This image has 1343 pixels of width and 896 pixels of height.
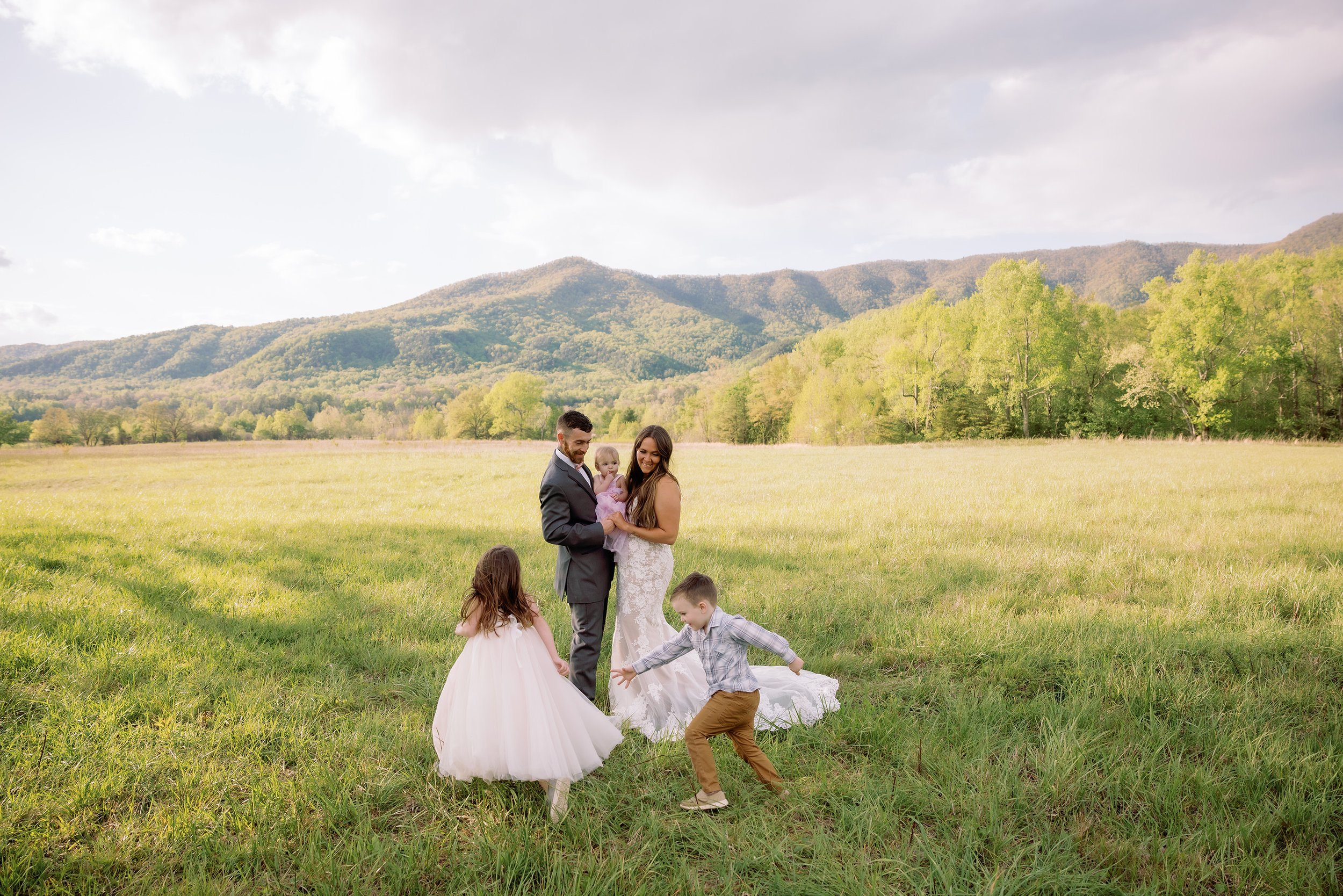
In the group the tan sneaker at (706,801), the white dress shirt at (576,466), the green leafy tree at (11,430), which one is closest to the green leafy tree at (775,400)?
the white dress shirt at (576,466)

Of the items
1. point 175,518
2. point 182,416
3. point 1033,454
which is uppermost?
point 182,416

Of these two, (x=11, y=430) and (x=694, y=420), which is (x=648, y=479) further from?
A: (x=694, y=420)

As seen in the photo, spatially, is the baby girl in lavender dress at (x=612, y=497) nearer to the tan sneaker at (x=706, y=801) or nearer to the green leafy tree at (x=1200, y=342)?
the tan sneaker at (x=706, y=801)

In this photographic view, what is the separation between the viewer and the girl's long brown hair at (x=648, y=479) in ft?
16.3

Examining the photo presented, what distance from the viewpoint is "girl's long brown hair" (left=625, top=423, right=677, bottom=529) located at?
16.3ft

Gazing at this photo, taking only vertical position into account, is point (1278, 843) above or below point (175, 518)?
below

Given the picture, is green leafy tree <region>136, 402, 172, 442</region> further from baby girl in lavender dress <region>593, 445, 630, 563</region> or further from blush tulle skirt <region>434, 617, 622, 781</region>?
blush tulle skirt <region>434, 617, 622, 781</region>

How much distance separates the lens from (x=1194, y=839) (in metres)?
3.23

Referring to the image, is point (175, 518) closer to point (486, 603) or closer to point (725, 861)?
point (486, 603)

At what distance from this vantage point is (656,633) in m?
5.27

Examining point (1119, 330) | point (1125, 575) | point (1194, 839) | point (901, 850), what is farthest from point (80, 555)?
point (1119, 330)

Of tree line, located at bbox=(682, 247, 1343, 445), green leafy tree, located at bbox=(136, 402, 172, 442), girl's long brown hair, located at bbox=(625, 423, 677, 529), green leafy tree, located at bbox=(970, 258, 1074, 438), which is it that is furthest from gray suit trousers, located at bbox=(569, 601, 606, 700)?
green leafy tree, located at bbox=(136, 402, 172, 442)

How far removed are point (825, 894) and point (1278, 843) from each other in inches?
109

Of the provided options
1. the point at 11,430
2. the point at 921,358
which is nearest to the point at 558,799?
the point at 921,358
